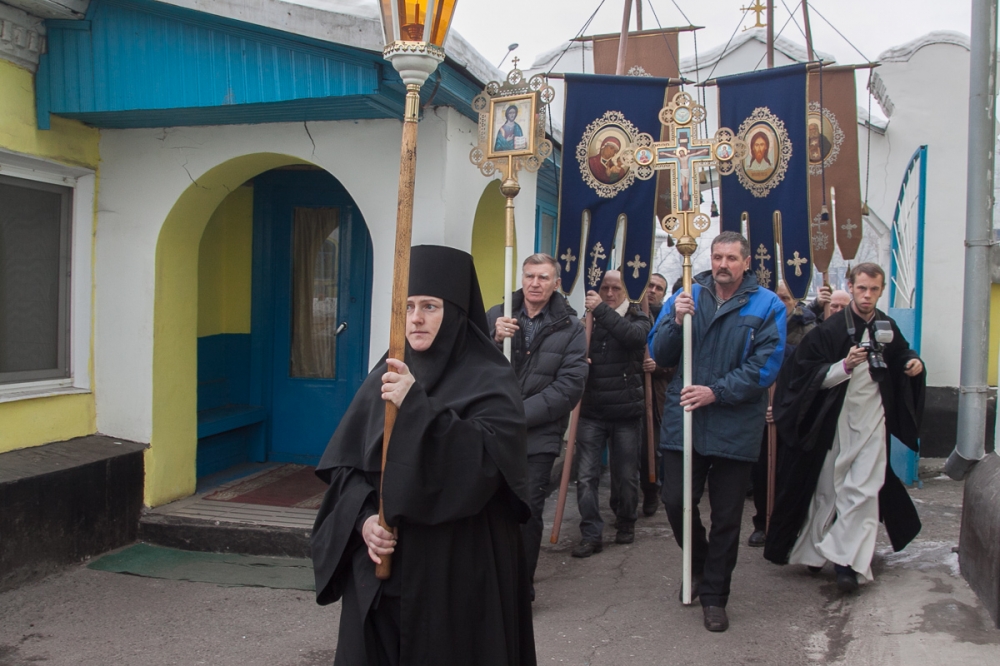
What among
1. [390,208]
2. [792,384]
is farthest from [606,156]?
[792,384]

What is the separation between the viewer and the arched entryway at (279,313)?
683 cm

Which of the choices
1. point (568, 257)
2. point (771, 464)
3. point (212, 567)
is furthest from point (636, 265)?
point (212, 567)

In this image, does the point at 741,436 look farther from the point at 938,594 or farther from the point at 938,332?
the point at 938,332

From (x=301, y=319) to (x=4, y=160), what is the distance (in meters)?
2.54

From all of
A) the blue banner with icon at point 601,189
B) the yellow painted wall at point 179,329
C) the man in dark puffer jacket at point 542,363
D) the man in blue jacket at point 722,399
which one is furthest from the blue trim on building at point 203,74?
the man in blue jacket at point 722,399

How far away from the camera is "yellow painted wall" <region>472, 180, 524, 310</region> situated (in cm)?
710

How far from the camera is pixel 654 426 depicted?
684 cm

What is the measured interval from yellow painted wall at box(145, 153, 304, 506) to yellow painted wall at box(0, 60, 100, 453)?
48cm

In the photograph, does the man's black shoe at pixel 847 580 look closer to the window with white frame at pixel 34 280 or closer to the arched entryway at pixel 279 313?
the arched entryway at pixel 279 313

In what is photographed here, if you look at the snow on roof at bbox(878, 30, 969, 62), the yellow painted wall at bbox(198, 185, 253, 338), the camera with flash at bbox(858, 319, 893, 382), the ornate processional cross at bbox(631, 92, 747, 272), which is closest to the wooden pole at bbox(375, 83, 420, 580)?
the ornate processional cross at bbox(631, 92, 747, 272)

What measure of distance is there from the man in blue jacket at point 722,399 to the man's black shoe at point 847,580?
2.60ft

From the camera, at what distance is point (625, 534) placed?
232 inches

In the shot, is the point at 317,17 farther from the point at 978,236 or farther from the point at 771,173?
the point at 978,236

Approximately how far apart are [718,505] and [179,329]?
3.85 m
